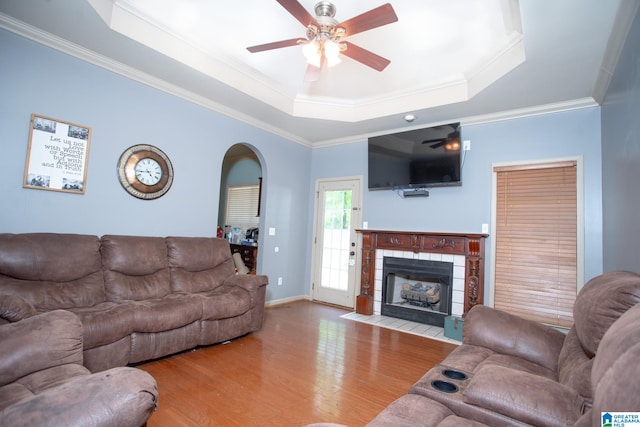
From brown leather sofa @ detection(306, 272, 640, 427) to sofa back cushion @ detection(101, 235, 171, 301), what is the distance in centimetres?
275

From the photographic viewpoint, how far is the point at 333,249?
5.53 metres

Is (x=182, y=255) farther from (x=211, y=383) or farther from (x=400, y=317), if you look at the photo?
(x=400, y=317)

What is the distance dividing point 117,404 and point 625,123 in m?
3.77

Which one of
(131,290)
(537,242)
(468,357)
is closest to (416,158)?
(537,242)

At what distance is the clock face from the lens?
3605mm

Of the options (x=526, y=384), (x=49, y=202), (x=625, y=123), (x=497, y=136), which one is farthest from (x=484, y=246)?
(x=49, y=202)

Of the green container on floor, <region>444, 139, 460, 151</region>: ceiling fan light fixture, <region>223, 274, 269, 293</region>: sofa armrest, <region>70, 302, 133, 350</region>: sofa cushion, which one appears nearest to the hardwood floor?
the green container on floor

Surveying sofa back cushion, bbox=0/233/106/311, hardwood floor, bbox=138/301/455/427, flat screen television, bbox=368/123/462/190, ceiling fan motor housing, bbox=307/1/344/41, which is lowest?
hardwood floor, bbox=138/301/455/427

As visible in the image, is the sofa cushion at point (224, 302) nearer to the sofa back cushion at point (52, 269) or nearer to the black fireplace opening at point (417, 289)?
the sofa back cushion at point (52, 269)

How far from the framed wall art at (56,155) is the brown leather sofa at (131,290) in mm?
578

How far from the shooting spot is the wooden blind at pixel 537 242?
3.60 m

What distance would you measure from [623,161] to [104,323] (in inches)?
174

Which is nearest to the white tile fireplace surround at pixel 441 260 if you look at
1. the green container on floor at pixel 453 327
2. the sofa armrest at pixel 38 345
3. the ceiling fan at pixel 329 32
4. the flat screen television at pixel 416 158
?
the green container on floor at pixel 453 327

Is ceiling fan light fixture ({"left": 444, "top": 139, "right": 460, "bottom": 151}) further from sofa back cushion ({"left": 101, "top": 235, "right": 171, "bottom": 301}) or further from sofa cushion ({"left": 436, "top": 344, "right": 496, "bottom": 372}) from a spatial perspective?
sofa back cushion ({"left": 101, "top": 235, "right": 171, "bottom": 301})
